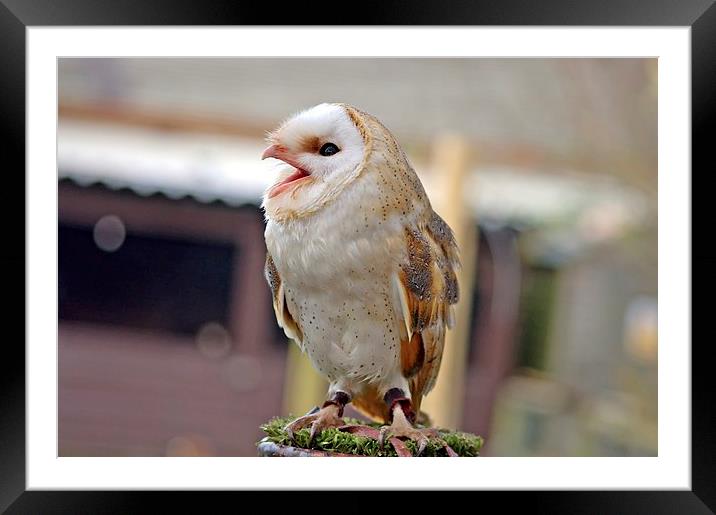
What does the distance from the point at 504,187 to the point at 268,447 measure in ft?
8.23

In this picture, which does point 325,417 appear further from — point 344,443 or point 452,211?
point 452,211

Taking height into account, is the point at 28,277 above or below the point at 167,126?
below

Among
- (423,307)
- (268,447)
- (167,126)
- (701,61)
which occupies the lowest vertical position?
(268,447)

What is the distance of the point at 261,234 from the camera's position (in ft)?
11.1

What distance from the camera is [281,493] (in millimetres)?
1104

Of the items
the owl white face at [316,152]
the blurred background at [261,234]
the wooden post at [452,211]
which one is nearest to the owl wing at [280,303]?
the owl white face at [316,152]

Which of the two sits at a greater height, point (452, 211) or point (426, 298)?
point (452, 211)

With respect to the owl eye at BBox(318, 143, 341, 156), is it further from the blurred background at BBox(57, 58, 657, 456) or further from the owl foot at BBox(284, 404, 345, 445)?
the blurred background at BBox(57, 58, 657, 456)

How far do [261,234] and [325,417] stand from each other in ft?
7.68

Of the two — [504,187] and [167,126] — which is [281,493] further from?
[504,187]

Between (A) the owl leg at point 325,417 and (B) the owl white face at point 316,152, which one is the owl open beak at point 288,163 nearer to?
(B) the owl white face at point 316,152

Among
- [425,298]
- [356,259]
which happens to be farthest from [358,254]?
[425,298]

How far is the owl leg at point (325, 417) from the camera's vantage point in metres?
1.08

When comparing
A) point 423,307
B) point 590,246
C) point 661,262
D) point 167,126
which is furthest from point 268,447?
point 590,246
